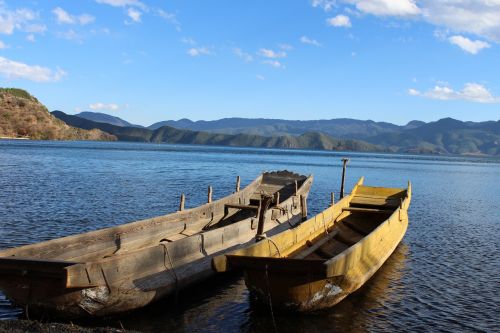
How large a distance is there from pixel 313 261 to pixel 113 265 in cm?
526

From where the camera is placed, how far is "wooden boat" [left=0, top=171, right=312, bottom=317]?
11.4 meters

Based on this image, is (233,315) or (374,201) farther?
(374,201)

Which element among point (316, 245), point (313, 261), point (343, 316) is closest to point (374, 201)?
point (316, 245)

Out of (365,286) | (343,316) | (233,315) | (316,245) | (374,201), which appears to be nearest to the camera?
(233,315)

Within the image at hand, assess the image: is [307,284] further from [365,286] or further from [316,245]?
[316,245]

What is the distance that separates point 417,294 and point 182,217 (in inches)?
380

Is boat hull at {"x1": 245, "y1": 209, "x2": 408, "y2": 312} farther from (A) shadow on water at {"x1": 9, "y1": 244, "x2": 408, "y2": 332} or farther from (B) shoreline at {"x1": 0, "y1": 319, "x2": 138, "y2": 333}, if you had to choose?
(B) shoreline at {"x1": 0, "y1": 319, "x2": 138, "y2": 333}

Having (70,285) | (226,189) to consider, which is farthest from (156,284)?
(226,189)

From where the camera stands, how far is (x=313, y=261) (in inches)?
478

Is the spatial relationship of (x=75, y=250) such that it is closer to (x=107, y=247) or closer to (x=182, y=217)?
(x=107, y=247)

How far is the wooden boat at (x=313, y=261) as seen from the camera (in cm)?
1237

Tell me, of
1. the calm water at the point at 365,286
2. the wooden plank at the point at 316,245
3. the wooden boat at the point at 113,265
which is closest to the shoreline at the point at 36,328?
the wooden boat at the point at 113,265

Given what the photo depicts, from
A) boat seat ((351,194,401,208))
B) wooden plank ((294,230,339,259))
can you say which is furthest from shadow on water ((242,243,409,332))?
boat seat ((351,194,401,208))

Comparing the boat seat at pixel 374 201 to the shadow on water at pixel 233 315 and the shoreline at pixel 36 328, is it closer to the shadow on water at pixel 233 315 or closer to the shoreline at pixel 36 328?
the shadow on water at pixel 233 315
